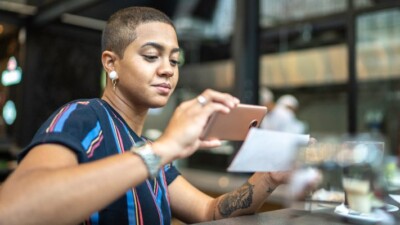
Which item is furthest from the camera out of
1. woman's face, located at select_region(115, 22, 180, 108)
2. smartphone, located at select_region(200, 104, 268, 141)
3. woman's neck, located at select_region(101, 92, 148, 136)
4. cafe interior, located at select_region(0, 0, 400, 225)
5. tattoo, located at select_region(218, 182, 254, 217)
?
cafe interior, located at select_region(0, 0, 400, 225)

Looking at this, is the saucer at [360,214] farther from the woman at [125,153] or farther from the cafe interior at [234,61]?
the cafe interior at [234,61]

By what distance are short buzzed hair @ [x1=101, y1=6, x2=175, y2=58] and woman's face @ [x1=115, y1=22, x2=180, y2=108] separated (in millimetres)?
17

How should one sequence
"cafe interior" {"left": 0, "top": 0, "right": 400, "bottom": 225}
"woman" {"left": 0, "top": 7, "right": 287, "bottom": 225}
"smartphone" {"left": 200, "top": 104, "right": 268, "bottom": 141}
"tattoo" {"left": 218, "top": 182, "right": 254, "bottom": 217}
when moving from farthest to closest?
"cafe interior" {"left": 0, "top": 0, "right": 400, "bottom": 225}, "tattoo" {"left": 218, "top": 182, "right": 254, "bottom": 217}, "smartphone" {"left": 200, "top": 104, "right": 268, "bottom": 141}, "woman" {"left": 0, "top": 7, "right": 287, "bottom": 225}

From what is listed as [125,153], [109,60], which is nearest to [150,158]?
[125,153]

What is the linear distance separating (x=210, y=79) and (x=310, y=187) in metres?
5.76

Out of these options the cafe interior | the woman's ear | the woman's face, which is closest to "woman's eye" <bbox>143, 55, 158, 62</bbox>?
the woman's face

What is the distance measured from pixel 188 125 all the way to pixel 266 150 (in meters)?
0.23

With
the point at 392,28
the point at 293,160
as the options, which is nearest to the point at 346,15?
the point at 392,28

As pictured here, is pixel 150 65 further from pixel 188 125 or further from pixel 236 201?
pixel 236 201

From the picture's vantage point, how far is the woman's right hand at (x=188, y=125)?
768 millimetres

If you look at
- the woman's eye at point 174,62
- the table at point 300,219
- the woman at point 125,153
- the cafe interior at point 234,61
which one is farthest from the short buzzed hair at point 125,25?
the cafe interior at point 234,61

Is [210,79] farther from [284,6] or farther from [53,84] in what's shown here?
[53,84]

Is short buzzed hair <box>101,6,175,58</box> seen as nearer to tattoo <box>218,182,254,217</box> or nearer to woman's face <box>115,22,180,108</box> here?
woman's face <box>115,22,180,108</box>

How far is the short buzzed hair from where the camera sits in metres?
1.04
